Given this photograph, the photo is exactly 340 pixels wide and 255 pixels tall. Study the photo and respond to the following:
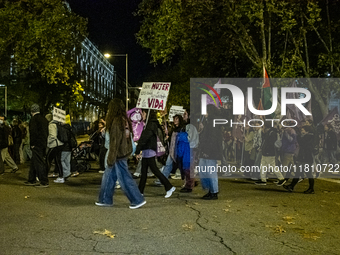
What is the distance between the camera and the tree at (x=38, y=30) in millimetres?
21797

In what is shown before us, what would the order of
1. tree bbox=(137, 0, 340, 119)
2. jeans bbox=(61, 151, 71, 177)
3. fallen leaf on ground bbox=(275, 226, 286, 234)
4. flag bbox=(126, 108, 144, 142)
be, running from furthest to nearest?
tree bbox=(137, 0, 340, 119) → flag bbox=(126, 108, 144, 142) → jeans bbox=(61, 151, 71, 177) → fallen leaf on ground bbox=(275, 226, 286, 234)

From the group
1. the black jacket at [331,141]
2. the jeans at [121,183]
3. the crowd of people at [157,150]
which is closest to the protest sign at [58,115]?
the crowd of people at [157,150]

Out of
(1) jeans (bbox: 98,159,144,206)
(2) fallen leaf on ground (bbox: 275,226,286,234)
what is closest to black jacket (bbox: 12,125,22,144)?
(1) jeans (bbox: 98,159,144,206)

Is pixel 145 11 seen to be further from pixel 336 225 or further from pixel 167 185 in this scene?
pixel 336 225

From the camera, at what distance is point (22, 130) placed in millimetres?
17359

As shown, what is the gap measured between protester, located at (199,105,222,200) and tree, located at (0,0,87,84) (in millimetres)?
15497

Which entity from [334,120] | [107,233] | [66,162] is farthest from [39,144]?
[334,120]

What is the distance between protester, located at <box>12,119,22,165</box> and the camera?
16.5m

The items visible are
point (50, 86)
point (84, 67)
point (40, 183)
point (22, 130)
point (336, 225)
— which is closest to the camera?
point (336, 225)

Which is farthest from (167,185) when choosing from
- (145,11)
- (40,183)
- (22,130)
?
(145,11)

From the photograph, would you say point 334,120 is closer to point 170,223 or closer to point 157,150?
point 157,150

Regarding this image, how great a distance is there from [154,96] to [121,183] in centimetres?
470

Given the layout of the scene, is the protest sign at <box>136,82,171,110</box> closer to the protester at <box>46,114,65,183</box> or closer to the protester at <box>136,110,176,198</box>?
the protester at <box>46,114,65,183</box>

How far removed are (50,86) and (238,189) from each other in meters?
35.0
